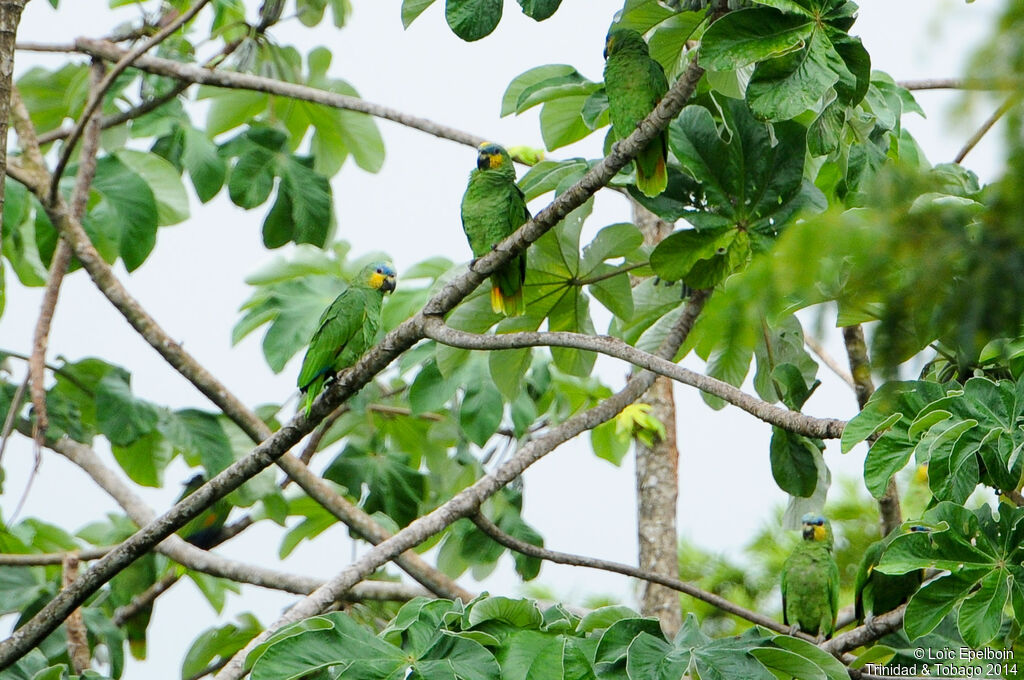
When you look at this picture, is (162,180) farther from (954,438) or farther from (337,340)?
(954,438)

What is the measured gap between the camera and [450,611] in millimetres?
1714

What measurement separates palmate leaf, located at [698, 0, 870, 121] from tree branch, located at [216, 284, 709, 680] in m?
0.80

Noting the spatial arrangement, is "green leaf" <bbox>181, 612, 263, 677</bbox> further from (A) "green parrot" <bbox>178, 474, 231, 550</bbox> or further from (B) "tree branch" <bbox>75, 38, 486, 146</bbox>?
(B) "tree branch" <bbox>75, 38, 486, 146</bbox>

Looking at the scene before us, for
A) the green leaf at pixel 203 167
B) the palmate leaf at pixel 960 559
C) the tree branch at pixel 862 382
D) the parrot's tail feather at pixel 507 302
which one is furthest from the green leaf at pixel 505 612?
the green leaf at pixel 203 167

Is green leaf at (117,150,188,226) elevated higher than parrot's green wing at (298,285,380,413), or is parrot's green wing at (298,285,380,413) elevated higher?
green leaf at (117,150,188,226)

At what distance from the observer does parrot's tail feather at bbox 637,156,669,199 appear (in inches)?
82.4

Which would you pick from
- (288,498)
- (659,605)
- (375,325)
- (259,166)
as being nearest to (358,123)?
(259,166)

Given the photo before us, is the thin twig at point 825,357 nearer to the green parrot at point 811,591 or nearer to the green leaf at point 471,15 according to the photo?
the green parrot at point 811,591

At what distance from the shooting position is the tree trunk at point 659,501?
9.46 ft

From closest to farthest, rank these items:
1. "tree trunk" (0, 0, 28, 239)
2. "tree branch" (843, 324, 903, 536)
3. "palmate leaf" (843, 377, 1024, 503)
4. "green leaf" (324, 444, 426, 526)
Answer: "palmate leaf" (843, 377, 1024, 503), "tree trunk" (0, 0, 28, 239), "tree branch" (843, 324, 903, 536), "green leaf" (324, 444, 426, 526)

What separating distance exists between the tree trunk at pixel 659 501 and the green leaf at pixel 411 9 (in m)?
1.24

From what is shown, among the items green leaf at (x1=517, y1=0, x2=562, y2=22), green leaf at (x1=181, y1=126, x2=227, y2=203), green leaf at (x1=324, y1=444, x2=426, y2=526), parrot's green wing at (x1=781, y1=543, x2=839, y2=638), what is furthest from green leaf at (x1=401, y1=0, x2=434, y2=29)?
parrot's green wing at (x1=781, y1=543, x2=839, y2=638)

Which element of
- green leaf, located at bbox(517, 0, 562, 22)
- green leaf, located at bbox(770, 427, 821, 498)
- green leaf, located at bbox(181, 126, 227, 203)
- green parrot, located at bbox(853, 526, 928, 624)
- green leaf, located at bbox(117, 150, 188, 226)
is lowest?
green parrot, located at bbox(853, 526, 928, 624)

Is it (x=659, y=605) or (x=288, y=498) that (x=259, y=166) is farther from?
(x=659, y=605)
